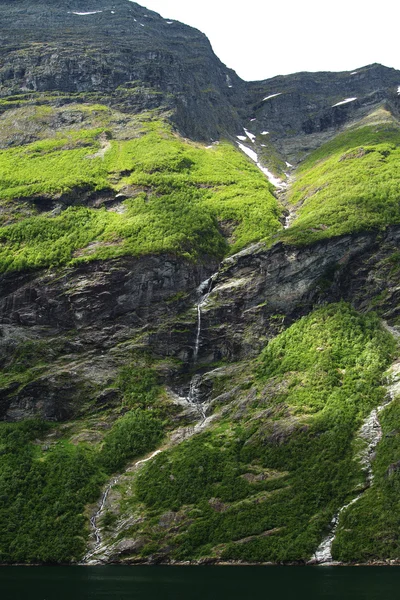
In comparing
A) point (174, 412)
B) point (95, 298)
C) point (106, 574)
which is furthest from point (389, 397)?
point (95, 298)

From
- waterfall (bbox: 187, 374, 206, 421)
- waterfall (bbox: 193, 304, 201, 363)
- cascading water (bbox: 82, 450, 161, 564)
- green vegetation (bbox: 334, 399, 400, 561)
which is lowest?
cascading water (bbox: 82, 450, 161, 564)

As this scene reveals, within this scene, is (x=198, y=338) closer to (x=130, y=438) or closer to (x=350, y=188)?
(x=130, y=438)

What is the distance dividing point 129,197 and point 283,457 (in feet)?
272

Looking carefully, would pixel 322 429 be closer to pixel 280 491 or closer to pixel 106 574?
pixel 280 491

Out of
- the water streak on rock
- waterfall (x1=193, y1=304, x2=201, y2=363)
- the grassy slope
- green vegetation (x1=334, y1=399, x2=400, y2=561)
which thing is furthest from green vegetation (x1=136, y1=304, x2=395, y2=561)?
waterfall (x1=193, y1=304, x2=201, y2=363)

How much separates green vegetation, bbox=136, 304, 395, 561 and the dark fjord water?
6.51 metres

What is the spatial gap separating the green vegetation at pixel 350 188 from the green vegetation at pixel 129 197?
36.7 feet

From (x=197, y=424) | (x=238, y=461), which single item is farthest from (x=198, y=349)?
(x=238, y=461)

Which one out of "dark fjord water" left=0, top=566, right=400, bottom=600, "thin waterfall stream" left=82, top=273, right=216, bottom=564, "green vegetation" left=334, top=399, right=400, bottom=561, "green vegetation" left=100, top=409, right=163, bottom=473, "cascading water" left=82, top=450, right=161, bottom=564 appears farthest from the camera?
"green vegetation" left=100, top=409, right=163, bottom=473

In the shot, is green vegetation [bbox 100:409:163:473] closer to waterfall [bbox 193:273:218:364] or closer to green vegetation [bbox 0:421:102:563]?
green vegetation [bbox 0:421:102:563]

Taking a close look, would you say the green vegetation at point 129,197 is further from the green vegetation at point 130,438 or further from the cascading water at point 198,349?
the green vegetation at point 130,438

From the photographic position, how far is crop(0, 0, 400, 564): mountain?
3049 inches

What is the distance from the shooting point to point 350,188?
142 metres

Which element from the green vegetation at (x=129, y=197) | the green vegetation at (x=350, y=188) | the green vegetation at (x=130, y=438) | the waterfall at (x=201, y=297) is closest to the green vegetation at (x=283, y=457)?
the green vegetation at (x=130, y=438)
